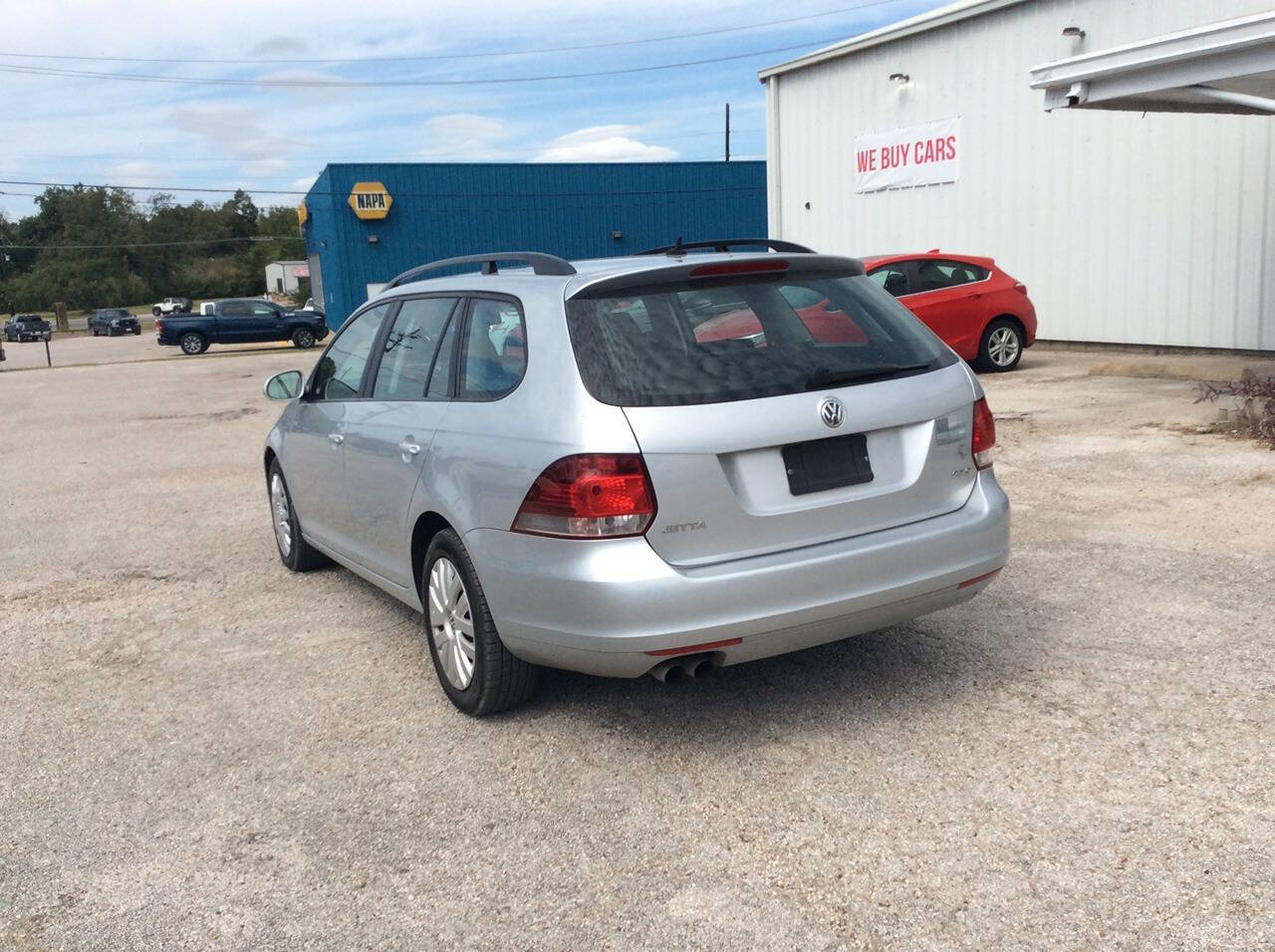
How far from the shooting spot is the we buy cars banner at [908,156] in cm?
1930

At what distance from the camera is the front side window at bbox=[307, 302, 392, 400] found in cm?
564

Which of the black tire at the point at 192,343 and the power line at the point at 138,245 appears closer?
the black tire at the point at 192,343

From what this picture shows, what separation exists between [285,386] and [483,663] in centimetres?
282

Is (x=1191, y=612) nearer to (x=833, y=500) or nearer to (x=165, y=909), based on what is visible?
(x=833, y=500)

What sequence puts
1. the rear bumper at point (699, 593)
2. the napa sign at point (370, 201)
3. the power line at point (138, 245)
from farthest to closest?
the power line at point (138, 245), the napa sign at point (370, 201), the rear bumper at point (699, 593)

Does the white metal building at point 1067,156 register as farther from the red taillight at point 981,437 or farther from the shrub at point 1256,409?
the red taillight at point 981,437

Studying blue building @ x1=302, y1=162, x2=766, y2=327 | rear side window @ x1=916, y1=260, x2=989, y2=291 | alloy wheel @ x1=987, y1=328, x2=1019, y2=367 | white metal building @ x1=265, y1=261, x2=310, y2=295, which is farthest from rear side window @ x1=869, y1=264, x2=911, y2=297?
white metal building @ x1=265, y1=261, x2=310, y2=295

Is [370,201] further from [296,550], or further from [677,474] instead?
[677,474]

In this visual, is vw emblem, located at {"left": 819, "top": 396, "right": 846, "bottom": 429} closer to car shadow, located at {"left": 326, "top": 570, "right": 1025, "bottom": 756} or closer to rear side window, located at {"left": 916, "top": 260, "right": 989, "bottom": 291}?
car shadow, located at {"left": 326, "top": 570, "right": 1025, "bottom": 756}

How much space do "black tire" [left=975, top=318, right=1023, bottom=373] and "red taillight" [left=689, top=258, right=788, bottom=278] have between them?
450 inches

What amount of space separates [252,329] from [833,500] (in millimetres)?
38153

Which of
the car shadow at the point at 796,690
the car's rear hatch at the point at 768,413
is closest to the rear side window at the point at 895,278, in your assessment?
the car shadow at the point at 796,690

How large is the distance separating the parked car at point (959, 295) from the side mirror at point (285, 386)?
939cm

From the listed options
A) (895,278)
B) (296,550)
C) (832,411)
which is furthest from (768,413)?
(895,278)
